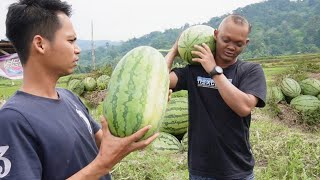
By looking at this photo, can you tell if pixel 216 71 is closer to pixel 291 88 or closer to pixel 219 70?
A: pixel 219 70

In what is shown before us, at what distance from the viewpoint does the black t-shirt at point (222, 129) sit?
10.1ft

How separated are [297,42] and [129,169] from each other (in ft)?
251

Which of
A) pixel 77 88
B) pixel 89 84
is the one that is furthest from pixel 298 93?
pixel 77 88

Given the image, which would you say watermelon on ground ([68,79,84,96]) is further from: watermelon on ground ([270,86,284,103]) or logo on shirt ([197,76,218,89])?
logo on shirt ([197,76,218,89])

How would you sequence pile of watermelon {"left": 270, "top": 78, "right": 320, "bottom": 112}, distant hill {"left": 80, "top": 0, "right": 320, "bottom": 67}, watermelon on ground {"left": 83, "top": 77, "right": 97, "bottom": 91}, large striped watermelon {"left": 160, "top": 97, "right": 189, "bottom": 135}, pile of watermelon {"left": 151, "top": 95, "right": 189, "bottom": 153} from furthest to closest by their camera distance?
distant hill {"left": 80, "top": 0, "right": 320, "bottom": 67} < watermelon on ground {"left": 83, "top": 77, "right": 97, "bottom": 91} < pile of watermelon {"left": 270, "top": 78, "right": 320, "bottom": 112} < large striped watermelon {"left": 160, "top": 97, "right": 189, "bottom": 135} < pile of watermelon {"left": 151, "top": 95, "right": 189, "bottom": 153}

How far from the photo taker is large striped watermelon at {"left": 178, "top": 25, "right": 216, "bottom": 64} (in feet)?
10.6

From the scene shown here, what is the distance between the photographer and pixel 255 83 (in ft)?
10.0

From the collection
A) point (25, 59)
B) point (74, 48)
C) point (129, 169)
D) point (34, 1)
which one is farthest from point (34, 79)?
point (129, 169)

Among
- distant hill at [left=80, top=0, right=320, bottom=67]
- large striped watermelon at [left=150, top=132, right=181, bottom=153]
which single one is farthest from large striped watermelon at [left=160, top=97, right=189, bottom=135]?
distant hill at [left=80, top=0, right=320, bottom=67]

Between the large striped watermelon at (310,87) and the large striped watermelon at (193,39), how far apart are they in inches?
345

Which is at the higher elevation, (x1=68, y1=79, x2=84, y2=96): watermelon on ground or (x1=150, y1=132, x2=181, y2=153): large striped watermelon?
(x1=150, y1=132, x2=181, y2=153): large striped watermelon

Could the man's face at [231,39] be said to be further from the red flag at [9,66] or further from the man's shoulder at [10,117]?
the red flag at [9,66]

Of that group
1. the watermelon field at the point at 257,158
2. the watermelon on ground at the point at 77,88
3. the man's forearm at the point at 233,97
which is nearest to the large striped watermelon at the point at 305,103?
the watermelon field at the point at 257,158

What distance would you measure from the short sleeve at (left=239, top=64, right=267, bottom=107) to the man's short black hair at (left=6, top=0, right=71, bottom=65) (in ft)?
5.15
